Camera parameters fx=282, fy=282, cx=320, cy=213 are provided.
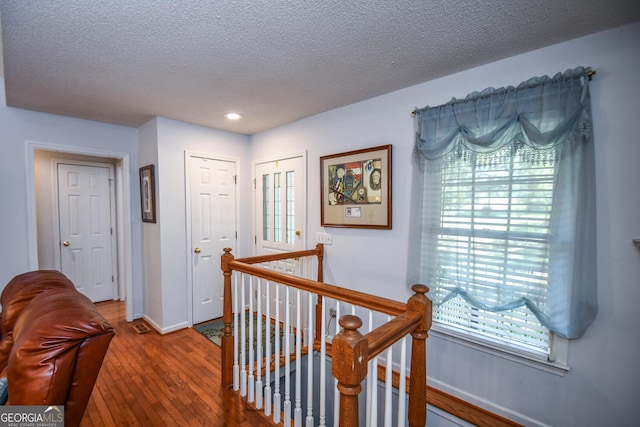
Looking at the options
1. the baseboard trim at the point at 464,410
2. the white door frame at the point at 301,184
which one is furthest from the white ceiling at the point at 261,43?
the baseboard trim at the point at 464,410

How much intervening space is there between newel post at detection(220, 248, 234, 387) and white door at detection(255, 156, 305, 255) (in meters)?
1.16

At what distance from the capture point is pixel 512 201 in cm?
183

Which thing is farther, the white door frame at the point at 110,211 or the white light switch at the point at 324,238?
the white door frame at the point at 110,211

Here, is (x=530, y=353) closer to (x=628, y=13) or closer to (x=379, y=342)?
(x=379, y=342)

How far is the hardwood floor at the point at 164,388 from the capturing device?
192cm

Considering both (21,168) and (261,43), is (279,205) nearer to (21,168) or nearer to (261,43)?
(261,43)

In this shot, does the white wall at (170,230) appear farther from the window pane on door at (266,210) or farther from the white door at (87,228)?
the white door at (87,228)

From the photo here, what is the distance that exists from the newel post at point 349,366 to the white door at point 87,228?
175 inches

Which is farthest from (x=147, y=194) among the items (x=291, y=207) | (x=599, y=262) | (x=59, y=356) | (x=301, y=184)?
(x=599, y=262)

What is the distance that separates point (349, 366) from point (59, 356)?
0.99 metres

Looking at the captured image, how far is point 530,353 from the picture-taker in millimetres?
1778

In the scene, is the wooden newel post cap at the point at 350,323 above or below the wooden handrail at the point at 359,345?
above

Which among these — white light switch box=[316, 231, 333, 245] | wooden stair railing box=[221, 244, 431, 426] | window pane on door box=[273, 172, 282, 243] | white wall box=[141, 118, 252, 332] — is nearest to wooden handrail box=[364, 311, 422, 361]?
wooden stair railing box=[221, 244, 431, 426]

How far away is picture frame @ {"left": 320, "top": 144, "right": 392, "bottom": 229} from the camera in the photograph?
2482 mm
